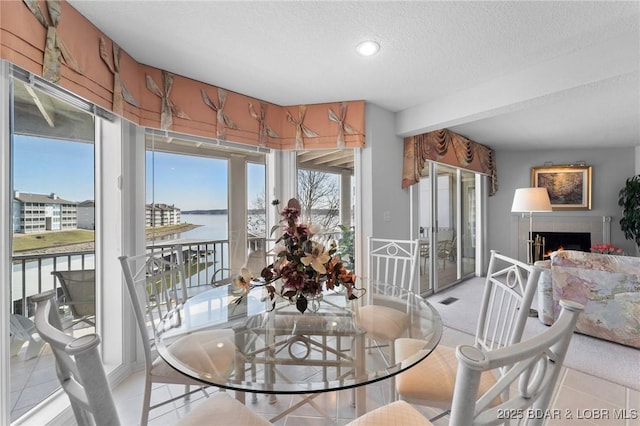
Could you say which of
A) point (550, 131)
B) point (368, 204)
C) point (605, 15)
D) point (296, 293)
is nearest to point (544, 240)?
point (550, 131)

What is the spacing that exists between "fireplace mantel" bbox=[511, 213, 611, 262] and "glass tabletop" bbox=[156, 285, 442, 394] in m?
4.62

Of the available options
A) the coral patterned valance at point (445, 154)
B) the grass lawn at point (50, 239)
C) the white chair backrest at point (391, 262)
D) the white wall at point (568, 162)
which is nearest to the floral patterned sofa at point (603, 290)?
the white chair backrest at point (391, 262)

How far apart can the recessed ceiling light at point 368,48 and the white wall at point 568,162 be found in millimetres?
4661

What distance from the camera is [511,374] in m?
0.64

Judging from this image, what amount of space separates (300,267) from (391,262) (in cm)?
207

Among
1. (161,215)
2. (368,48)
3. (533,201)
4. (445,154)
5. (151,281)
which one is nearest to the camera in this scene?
(151,281)

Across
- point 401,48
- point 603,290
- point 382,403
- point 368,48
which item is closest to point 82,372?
point 382,403

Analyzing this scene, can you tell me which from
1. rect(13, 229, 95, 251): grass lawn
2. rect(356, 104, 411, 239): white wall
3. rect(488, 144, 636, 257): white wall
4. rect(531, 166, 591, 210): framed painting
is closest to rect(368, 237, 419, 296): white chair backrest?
rect(356, 104, 411, 239): white wall

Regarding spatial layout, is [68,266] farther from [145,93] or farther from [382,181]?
[382,181]

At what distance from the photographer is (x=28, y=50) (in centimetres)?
138

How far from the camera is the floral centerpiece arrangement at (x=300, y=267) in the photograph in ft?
4.59

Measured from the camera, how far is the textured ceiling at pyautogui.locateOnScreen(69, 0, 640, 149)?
165cm

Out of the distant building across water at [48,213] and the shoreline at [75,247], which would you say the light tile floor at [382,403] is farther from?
the distant building across water at [48,213]

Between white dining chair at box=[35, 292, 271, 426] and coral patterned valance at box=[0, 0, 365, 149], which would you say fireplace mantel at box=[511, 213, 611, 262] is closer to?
coral patterned valance at box=[0, 0, 365, 149]
